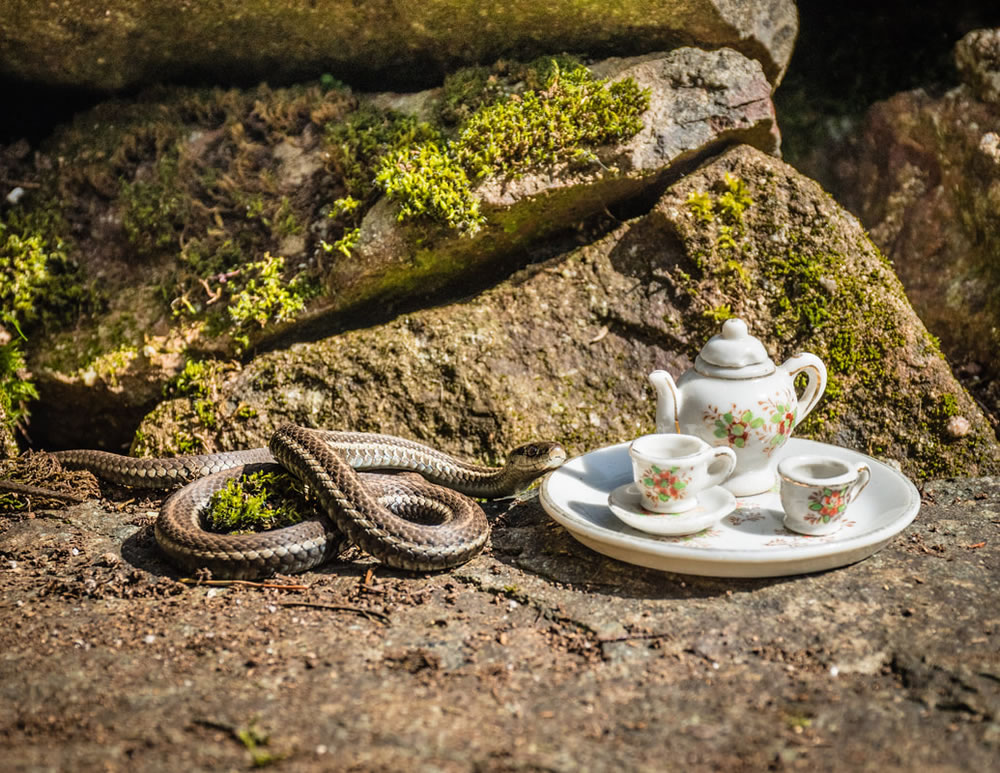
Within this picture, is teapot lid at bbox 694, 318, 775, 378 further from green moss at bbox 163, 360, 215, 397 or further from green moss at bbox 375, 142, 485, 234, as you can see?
green moss at bbox 163, 360, 215, 397

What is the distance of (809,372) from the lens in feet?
15.9

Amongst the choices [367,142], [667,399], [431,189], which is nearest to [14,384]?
[367,142]

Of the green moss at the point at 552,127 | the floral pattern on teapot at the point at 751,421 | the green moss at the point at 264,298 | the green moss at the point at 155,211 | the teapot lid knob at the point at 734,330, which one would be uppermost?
the green moss at the point at 552,127

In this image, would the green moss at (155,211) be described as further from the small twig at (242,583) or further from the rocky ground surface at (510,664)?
the small twig at (242,583)

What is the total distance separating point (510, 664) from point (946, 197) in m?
5.73

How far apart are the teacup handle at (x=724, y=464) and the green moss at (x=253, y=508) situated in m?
2.48

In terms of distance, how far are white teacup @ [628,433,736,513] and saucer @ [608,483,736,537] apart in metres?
0.07

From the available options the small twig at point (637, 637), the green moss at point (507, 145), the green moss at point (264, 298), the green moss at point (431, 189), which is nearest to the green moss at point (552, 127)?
the green moss at point (507, 145)

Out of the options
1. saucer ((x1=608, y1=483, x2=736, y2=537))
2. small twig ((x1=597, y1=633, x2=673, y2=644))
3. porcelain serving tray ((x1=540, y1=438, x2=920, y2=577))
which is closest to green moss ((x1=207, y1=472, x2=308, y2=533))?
porcelain serving tray ((x1=540, y1=438, x2=920, y2=577))

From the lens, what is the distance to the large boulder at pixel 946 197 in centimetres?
671

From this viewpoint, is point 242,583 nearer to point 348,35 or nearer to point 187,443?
point 187,443

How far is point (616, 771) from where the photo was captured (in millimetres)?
2910

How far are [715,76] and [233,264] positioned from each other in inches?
157

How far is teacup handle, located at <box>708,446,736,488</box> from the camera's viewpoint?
4.34 m
